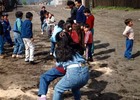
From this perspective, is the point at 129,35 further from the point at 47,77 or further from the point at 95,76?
the point at 47,77

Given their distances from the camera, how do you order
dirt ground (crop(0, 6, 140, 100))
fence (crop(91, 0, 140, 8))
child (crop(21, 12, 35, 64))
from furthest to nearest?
fence (crop(91, 0, 140, 8)) < child (crop(21, 12, 35, 64)) < dirt ground (crop(0, 6, 140, 100))

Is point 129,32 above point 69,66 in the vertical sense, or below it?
below

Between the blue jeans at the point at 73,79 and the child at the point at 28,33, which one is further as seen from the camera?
the child at the point at 28,33

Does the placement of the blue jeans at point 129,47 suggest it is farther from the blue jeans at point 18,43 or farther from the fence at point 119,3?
the fence at point 119,3

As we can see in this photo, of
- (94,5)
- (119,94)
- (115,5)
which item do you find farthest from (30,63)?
A: (94,5)

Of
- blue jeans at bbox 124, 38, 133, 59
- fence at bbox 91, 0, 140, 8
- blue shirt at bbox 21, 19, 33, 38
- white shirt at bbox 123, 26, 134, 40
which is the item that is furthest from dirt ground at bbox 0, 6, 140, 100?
fence at bbox 91, 0, 140, 8

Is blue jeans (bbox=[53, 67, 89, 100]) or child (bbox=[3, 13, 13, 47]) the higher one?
blue jeans (bbox=[53, 67, 89, 100])

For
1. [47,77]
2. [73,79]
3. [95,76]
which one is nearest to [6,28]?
[95,76]

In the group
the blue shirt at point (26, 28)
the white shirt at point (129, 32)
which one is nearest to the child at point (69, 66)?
the blue shirt at point (26, 28)

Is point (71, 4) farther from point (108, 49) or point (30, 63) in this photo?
point (108, 49)

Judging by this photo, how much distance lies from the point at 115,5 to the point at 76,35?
35.0 metres

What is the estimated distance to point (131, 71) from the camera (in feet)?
31.8

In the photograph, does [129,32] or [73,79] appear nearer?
[73,79]

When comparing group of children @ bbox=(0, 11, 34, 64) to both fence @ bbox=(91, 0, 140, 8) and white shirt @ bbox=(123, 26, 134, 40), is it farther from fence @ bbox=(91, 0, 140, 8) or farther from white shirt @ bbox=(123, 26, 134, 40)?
fence @ bbox=(91, 0, 140, 8)
